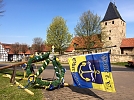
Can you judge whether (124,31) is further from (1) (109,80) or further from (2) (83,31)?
(1) (109,80)

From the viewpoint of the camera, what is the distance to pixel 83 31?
119ft

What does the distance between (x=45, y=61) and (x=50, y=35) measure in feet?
102

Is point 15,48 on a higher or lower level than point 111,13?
lower

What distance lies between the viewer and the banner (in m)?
5.30

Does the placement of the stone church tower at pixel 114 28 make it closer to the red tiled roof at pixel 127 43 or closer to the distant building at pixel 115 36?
the distant building at pixel 115 36

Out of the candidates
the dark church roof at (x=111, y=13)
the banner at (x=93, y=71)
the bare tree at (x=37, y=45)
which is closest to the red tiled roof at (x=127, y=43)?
the dark church roof at (x=111, y=13)

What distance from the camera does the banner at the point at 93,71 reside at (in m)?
5.30

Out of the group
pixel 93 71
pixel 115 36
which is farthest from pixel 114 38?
pixel 93 71

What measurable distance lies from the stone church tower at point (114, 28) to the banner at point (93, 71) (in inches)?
1341

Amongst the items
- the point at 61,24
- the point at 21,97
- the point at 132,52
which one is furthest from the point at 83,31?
the point at 21,97

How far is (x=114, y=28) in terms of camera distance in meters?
42.4

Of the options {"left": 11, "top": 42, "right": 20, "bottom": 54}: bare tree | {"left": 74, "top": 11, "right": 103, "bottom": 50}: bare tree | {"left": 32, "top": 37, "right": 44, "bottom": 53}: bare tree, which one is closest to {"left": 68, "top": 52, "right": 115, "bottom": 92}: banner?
Result: {"left": 74, "top": 11, "right": 103, "bottom": 50}: bare tree

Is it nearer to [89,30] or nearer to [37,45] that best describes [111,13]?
[89,30]

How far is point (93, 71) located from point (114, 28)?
129 ft
